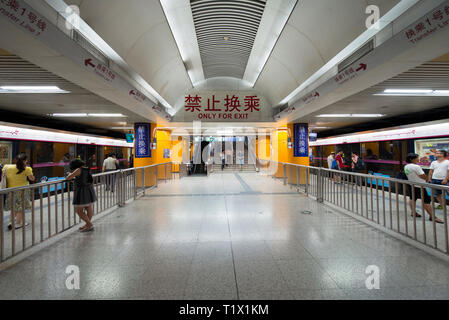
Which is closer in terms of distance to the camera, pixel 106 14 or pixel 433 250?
pixel 433 250

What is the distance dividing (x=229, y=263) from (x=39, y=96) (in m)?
6.45

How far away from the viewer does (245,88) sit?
36.9 feet

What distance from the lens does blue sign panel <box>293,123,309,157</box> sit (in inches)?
411

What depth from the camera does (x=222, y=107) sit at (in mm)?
10031

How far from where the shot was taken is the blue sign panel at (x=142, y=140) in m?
9.95

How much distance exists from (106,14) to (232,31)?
3.97 metres

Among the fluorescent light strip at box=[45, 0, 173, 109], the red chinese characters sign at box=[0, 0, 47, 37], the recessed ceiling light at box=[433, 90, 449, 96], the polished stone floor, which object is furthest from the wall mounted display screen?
the red chinese characters sign at box=[0, 0, 47, 37]

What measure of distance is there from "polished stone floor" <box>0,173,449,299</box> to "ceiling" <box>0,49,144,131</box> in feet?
10.5

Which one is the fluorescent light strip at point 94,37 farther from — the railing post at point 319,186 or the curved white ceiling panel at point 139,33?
the railing post at point 319,186

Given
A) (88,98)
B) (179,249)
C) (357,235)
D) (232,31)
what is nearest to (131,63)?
(88,98)

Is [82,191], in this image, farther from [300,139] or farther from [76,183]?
[300,139]

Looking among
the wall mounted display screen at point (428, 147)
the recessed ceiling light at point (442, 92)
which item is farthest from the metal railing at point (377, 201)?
the recessed ceiling light at point (442, 92)
